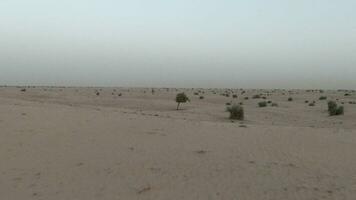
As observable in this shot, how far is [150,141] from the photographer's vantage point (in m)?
13.6

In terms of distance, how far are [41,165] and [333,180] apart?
5.99 meters

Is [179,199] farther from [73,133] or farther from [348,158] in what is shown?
[73,133]

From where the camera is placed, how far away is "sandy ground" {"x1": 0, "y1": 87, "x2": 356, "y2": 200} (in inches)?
343

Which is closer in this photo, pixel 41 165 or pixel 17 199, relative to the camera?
pixel 17 199

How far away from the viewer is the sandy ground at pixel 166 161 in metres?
8.71

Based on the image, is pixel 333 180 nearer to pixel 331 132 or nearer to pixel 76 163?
pixel 76 163

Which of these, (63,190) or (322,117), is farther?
(322,117)

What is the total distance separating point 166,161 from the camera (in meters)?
11.0

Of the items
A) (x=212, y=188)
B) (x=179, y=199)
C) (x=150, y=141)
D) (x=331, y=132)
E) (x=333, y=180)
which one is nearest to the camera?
(x=179, y=199)

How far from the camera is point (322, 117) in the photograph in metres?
31.4

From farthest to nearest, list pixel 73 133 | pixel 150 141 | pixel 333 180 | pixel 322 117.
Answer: pixel 322 117 → pixel 73 133 → pixel 150 141 → pixel 333 180

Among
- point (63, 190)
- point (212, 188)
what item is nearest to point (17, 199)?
point (63, 190)

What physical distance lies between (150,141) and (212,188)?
16.3 feet

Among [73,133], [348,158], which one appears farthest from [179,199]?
[73,133]
